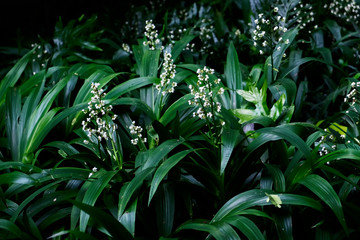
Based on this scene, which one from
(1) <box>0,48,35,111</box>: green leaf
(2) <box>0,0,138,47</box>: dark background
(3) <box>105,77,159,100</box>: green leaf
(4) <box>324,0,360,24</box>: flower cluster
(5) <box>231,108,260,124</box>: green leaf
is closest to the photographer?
(5) <box>231,108,260,124</box>: green leaf

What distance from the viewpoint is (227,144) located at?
6.14 feet

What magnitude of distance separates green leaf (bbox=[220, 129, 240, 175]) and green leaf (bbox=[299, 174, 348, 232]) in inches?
13.6

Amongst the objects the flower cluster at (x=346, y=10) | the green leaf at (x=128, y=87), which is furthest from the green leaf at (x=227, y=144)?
the flower cluster at (x=346, y=10)

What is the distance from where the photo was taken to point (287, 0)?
3037mm

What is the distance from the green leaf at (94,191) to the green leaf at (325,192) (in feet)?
2.91

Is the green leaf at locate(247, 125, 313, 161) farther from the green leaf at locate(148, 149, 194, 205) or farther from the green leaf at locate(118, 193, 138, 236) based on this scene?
the green leaf at locate(118, 193, 138, 236)

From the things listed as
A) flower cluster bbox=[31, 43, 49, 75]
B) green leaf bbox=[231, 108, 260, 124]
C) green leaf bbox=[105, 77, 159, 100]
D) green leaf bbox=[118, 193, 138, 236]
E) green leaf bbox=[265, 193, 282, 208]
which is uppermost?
flower cluster bbox=[31, 43, 49, 75]

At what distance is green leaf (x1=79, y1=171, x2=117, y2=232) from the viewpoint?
1.73 meters

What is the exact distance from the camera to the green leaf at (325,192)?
1.63 meters

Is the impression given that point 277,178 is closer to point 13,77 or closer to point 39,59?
point 13,77

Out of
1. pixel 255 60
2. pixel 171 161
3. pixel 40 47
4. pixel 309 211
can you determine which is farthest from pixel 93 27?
pixel 309 211

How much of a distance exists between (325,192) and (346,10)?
107 inches

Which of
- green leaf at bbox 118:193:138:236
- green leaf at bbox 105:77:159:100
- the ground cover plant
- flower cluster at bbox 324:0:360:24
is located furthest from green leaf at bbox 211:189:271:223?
flower cluster at bbox 324:0:360:24

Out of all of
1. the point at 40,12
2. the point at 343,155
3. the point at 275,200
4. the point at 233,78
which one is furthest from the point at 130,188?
the point at 40,12
